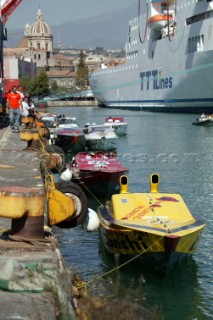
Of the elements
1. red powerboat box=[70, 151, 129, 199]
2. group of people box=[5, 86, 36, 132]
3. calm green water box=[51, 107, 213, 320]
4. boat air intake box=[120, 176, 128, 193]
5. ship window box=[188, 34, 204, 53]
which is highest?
ship window box=[188, 34, 204, 53]

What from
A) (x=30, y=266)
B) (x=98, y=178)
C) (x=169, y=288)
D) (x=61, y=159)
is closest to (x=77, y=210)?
(x=169, y=288)

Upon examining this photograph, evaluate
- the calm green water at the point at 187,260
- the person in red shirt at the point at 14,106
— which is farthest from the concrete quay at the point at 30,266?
the person in red shirt at the point at 14,106

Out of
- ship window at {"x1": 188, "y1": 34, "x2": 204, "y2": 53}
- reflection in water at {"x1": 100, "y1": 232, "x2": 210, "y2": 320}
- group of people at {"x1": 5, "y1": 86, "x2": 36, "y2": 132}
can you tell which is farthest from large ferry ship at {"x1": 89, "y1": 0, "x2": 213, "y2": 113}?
reflection in water at {"x1": 100, "y1": 232, "x2": 210, "y2": 320}

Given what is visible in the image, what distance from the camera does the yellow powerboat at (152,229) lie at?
11.5 metres

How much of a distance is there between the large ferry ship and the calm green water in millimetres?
30510

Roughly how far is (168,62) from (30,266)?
77.7 m

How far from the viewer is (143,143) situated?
139 feet

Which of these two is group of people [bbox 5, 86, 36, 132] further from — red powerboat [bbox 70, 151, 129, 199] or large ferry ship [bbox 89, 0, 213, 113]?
large ferry ship [bbox 89, 0, 213, 113]

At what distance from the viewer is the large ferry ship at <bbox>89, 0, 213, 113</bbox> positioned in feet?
237

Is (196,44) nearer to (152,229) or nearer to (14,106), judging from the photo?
(14,106)

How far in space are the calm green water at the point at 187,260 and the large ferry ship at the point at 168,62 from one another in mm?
30510

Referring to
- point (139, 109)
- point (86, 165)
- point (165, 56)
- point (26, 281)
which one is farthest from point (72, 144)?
point (139, 109)

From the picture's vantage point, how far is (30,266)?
6547mm

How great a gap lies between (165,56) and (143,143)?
44.0m
